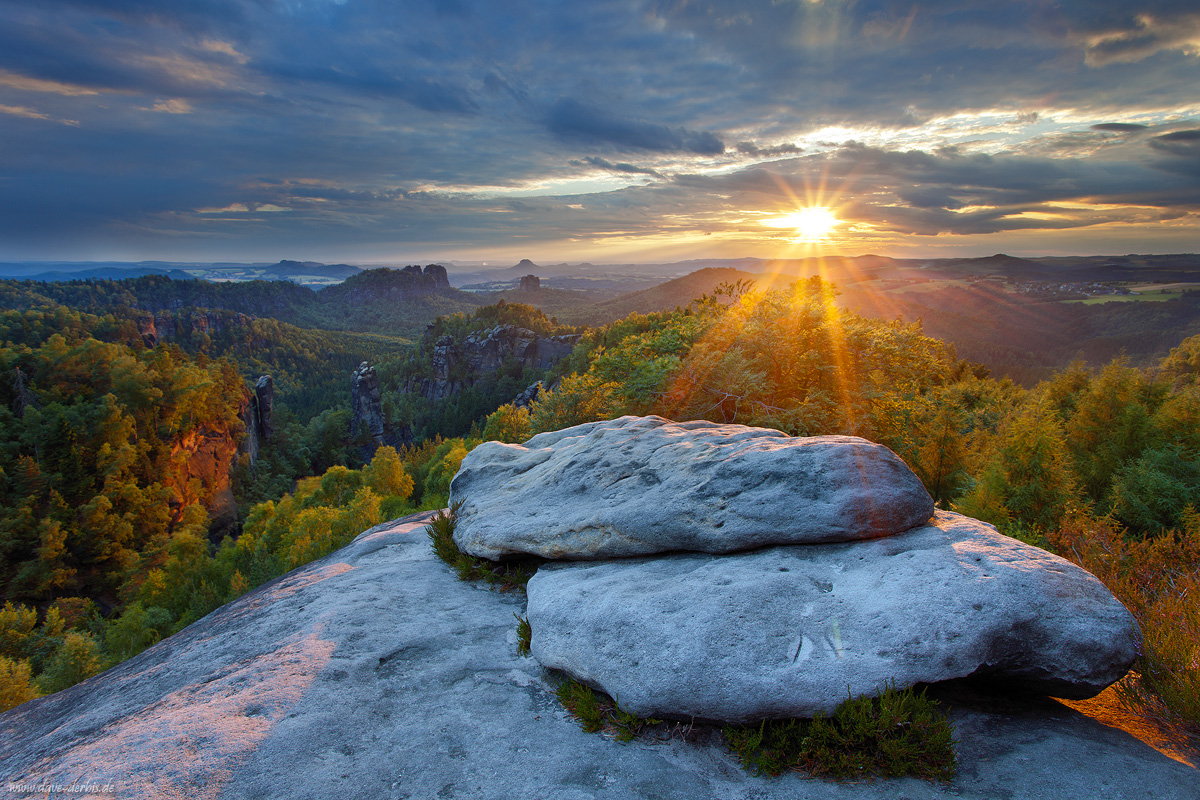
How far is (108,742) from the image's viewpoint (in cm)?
661

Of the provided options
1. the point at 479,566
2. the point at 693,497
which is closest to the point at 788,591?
the point at 693,497

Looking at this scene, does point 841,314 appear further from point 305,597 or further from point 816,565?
point 305,597

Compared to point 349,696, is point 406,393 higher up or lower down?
lower down

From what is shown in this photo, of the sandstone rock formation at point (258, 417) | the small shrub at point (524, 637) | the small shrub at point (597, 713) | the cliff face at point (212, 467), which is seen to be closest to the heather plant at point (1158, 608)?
the small shrub at point (597, 713)

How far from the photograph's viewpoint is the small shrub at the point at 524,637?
8.82 meters

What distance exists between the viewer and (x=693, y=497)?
962 centimetres

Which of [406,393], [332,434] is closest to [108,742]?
[332,434]

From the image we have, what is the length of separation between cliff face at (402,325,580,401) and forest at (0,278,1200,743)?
4801 centimetres

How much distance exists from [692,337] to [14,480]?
90659mm

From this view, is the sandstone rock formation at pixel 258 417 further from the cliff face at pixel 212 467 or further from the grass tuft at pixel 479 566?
the grass tuft at pixel 479 566

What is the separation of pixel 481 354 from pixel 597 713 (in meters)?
158

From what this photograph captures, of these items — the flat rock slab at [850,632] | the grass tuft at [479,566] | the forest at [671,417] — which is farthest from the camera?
the forest at [671,417]

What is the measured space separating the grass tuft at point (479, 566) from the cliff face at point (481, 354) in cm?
13114

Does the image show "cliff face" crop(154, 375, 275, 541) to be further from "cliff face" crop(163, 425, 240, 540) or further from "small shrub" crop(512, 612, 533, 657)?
"small shrub" crop(512, 612, 533, 657)
